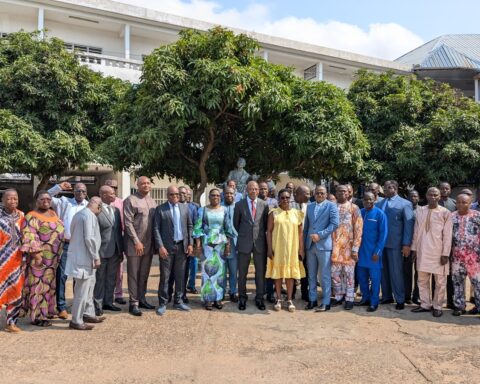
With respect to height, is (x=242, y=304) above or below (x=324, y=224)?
below

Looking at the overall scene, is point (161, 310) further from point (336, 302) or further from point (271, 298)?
point (336, 302)

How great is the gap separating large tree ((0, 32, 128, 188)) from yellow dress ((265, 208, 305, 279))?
6.57 metres

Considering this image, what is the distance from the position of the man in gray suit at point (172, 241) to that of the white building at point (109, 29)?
38.2 feet

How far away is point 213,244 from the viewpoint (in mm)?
5980

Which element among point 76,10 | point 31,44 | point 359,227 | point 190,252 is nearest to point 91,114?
point 31,44

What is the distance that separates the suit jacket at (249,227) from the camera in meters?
6.00

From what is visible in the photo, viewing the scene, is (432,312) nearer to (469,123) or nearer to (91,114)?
(469,123)

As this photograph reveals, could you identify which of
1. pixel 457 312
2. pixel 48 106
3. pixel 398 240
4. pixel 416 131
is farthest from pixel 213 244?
pixel 416 131

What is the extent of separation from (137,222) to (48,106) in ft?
25.6

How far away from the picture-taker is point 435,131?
547 inches

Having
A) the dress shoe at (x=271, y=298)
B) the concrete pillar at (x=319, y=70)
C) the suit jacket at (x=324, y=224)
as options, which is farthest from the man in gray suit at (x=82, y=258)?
the concrete pillar at (x=319, y=70)

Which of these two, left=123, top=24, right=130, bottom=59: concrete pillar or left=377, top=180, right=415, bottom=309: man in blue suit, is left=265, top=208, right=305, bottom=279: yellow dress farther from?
left=123, top=24, right=130, bottom=59: concrete pillar

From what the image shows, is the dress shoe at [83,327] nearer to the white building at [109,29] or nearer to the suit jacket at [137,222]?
the suit jacket at [137,222]

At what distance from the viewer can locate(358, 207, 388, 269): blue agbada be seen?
5969 mm
